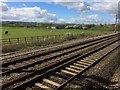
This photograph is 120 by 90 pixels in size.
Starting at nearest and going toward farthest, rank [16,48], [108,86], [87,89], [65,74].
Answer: [87,89] < [108,86] < [65,74] < [16,48]

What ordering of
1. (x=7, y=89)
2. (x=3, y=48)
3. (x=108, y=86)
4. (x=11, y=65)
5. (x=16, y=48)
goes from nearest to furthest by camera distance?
(x=7, y=89) → (x=108, y=86) → (x=11, y=65) → (x=3, y=48) → (x=16, y=48)

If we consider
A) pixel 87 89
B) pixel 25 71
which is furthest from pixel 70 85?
pixel 25 71

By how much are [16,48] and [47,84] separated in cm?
1712

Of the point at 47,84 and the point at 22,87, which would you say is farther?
the point at 47,84

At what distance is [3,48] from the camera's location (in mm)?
25328

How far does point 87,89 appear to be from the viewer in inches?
416

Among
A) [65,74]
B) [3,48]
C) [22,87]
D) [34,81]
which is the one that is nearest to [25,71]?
[65,74]

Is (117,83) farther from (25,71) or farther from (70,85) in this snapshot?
(25,71)

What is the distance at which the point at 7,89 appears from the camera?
9.59 meters

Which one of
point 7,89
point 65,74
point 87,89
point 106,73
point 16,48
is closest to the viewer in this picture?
point 7,89

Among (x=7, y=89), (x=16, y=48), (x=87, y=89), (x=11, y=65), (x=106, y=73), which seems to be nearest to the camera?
Result: (x=7, y=89)

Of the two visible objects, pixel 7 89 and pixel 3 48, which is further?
pixel 3 48

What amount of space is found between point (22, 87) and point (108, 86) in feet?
12.7

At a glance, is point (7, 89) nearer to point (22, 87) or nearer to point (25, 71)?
point (22, 87)
